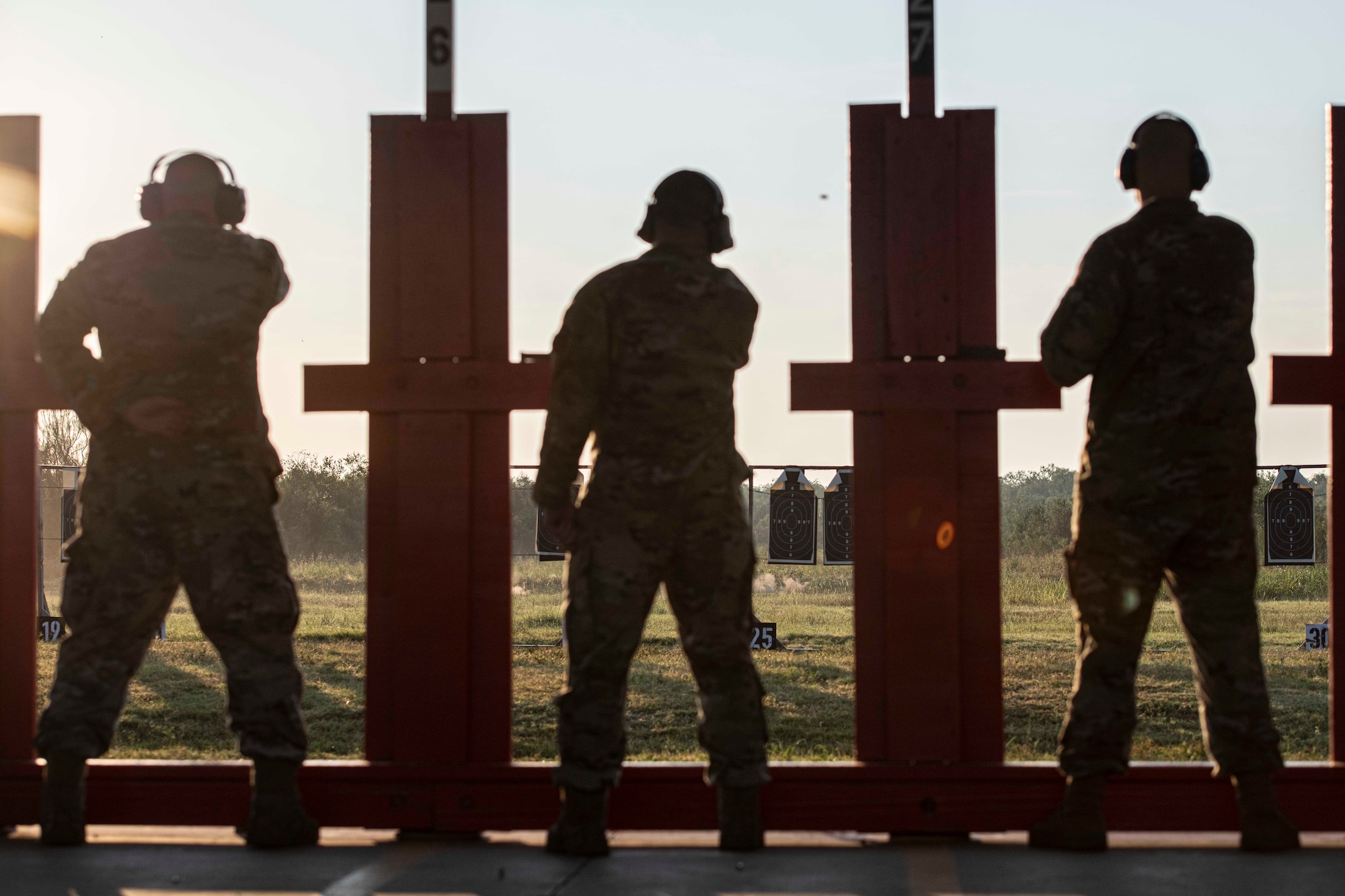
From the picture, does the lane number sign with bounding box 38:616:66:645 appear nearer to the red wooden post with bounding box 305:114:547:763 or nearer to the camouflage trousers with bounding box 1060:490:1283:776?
the red wooden post with bounding box 305:114:547:763

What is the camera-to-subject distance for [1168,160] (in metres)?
3.90

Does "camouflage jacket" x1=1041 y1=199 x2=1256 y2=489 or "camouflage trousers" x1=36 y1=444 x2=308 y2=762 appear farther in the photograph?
"camouflage trousers" x1=36 y1=444 x2=308 y2=762

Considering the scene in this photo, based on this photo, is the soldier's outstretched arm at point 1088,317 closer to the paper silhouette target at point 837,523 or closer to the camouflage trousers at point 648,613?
the camouflage trousers at point 648,613

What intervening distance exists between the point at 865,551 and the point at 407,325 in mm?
1632

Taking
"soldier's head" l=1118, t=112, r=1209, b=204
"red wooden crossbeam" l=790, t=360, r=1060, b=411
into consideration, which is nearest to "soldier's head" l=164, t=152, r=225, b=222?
"red wooden crossbeam" l=790, t=360, r=1060, b=411

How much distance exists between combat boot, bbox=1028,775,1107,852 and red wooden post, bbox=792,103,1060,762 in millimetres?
288

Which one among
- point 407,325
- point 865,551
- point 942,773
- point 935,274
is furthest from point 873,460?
point 407,325

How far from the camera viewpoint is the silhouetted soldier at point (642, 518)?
12.5 ft

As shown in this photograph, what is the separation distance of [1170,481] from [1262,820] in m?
1.03

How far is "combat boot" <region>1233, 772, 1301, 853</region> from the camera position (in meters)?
3.85

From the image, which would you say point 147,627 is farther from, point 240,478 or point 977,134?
point 977,134

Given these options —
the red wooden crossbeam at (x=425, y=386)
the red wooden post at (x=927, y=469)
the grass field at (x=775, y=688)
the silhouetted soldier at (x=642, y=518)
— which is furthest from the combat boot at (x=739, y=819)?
the grass field at (x=775, y=688)

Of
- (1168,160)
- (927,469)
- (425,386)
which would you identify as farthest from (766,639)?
(1168,160)

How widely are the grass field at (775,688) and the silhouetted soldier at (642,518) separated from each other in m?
4.11
